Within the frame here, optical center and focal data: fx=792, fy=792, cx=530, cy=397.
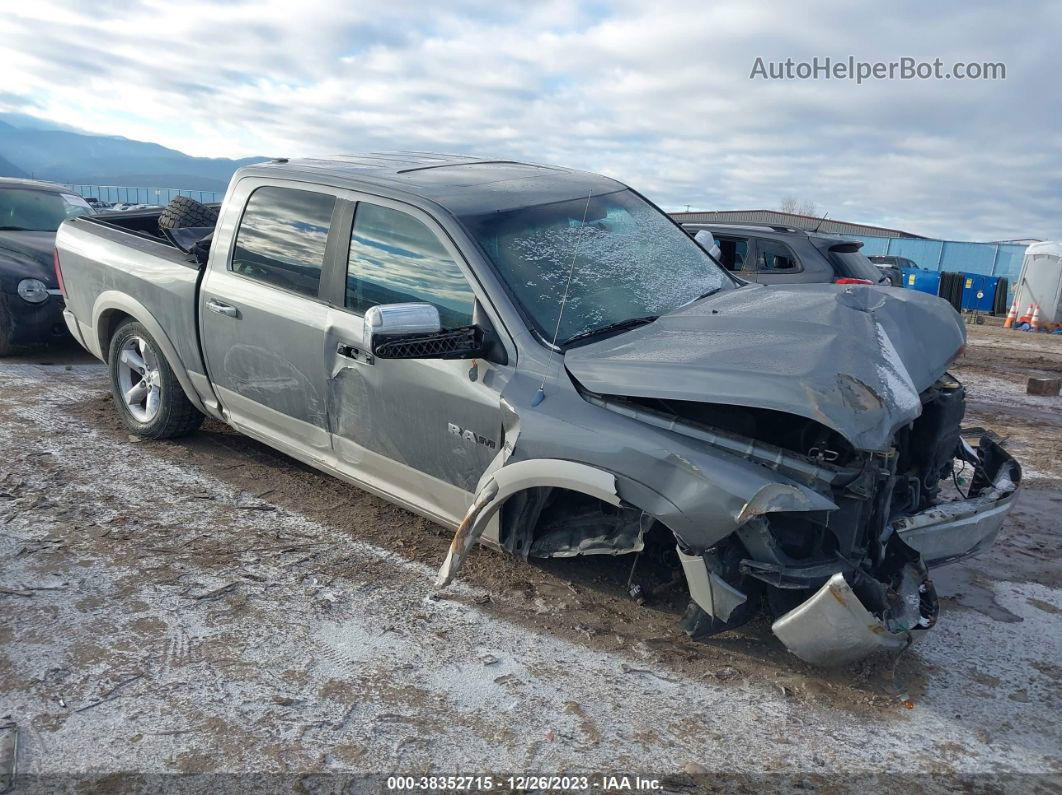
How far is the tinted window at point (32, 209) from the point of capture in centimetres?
809

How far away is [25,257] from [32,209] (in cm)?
128

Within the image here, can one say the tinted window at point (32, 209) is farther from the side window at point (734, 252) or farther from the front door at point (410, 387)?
the side window at point (734, 252)

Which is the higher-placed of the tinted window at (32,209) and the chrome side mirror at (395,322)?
the tinted window at (32,209)

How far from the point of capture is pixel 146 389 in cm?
526

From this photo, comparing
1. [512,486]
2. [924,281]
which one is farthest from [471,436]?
[924,281]

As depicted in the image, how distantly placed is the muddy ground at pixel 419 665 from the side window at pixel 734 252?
478cm

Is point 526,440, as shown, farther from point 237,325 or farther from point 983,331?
point 983,331

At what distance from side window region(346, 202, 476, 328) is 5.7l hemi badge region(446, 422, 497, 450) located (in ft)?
1.41

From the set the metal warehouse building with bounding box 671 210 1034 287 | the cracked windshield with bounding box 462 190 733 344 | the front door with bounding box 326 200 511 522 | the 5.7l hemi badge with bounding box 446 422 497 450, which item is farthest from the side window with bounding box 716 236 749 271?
the metal warehouse building with bounding box 671 210 1034 287

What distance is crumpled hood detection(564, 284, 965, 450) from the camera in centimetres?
262

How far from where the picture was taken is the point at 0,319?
7133 millimetres

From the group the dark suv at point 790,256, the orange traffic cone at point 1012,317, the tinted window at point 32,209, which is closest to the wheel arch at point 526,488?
the dark suv at point 790,256

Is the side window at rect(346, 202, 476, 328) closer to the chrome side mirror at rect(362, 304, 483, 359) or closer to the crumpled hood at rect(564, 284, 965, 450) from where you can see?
the chrome side mirror at rect(362, 304, 483, 359)

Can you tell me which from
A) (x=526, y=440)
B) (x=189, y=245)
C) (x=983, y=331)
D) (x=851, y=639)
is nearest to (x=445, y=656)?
(x=526, y=440)
